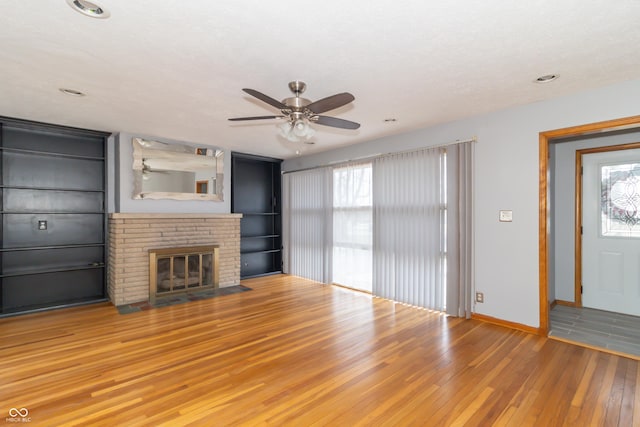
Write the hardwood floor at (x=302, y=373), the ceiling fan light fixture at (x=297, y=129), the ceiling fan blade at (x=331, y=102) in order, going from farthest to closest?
the ceiling fan light fixture at (x=297, y=129), the ceiling fan blade at (x=331, y=102), the hardwood floor at (x=302, y=373)

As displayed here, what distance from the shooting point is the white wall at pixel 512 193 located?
3.31 m

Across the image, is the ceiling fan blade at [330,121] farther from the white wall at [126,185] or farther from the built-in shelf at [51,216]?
the built-in shelf at [51,216]

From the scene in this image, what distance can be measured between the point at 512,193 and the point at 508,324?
1498 mm

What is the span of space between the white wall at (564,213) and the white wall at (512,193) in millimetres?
1337

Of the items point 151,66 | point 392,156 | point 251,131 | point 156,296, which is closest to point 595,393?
point 392,156

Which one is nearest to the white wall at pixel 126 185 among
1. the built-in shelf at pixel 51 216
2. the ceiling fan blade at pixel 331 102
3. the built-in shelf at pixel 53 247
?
the built-in shelf at pixel 51 216

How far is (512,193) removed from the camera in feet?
11.8

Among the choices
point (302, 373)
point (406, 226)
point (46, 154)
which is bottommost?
point (302, 373)

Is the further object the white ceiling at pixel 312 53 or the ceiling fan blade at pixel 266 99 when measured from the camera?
the ceiling fan blade at pixel 266 99

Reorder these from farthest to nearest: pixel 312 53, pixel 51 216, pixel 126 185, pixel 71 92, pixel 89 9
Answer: pixel 126 185, pixel 51 216, pixel 71 92, pixel 312 53, pixel 89 9

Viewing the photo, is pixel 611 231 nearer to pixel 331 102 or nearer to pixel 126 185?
pixel 331 102

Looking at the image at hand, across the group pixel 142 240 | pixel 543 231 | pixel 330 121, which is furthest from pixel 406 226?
pixel 142 240

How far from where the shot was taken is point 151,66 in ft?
8.41

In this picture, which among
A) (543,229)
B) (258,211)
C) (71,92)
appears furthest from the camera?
(258,211)
